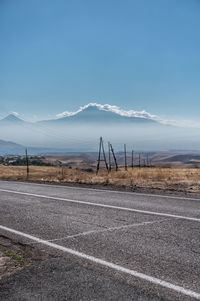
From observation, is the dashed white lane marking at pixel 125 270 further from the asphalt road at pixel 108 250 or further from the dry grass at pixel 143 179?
the dry grass at pixel 143 179

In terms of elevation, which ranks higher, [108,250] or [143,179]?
[143,179]

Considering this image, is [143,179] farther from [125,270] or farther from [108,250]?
[125,270]

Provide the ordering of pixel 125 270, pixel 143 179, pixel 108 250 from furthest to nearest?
A: 1. pixel 143 179
2. pixel 108 250
3. pixel 125 270

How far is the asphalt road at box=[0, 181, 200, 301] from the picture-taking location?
3.48 m

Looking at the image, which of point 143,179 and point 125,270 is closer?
point 125,270

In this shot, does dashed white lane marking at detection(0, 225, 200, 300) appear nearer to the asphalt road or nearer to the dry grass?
the asphalt road

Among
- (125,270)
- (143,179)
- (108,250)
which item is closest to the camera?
(125,270)

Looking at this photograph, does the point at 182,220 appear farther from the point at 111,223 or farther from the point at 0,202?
the point at 0,202

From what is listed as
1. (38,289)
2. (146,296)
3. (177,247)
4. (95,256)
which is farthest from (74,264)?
(177,247)

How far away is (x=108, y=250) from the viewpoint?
4.83 m

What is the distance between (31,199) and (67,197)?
4.17ft

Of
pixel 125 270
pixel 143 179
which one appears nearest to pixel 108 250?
pixel 125 270

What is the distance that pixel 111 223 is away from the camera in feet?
21.7

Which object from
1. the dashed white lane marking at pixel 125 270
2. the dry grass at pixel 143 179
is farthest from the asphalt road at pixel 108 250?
the dry grass at pixel 143 179
